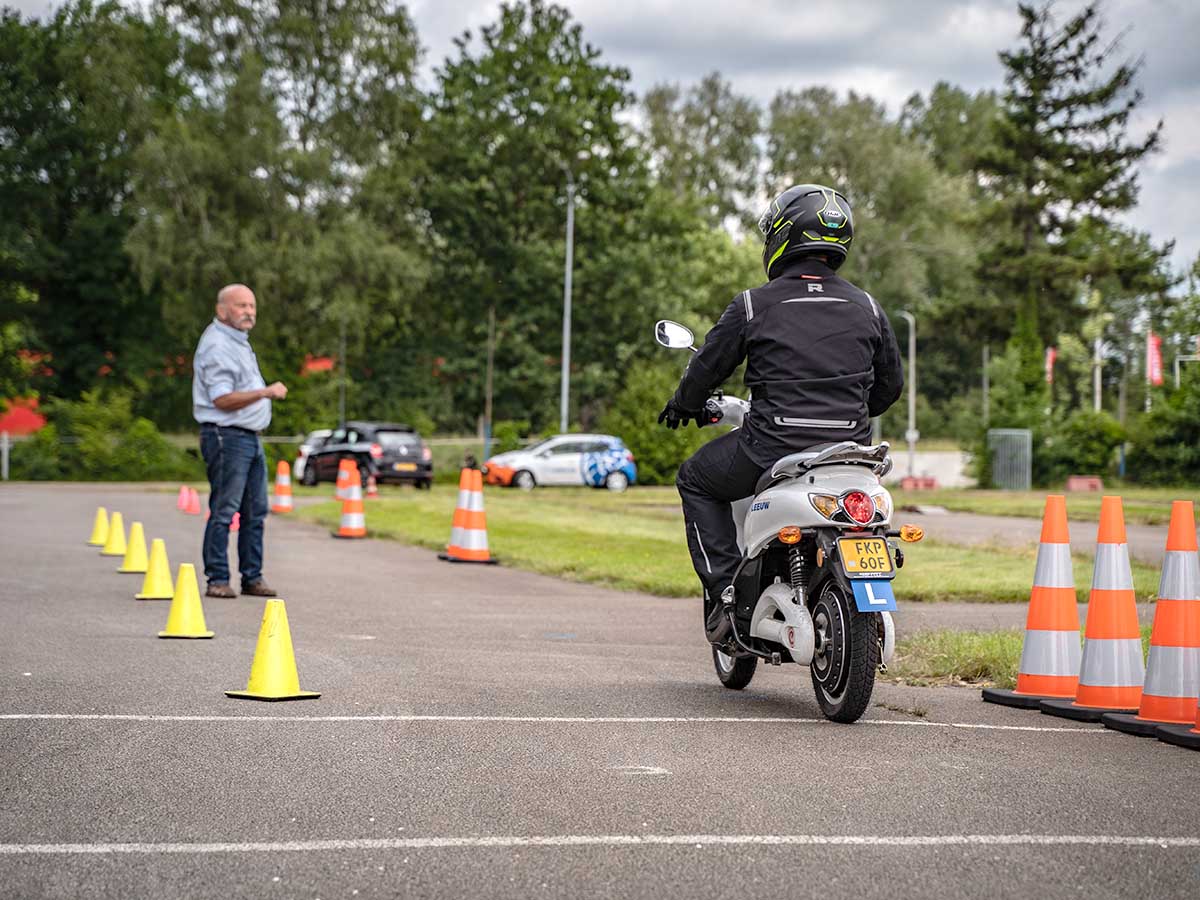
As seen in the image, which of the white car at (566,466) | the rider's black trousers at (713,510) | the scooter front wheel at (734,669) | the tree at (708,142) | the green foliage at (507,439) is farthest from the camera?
the tree at (708,142)

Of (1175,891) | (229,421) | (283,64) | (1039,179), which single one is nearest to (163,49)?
(283,64)

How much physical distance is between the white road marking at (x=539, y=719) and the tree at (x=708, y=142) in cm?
6575

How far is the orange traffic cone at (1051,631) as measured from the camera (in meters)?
6.84

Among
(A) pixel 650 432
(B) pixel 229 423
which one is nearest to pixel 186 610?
(B) pixel 229 423

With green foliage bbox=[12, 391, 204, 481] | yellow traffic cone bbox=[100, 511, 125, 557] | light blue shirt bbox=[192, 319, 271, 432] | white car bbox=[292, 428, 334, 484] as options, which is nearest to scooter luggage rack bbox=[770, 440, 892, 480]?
light blue shirt bbox=[192, 319, 271, 432]

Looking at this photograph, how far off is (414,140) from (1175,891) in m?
52.9

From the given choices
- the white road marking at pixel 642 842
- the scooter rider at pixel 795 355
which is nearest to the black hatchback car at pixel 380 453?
the scooter rider at pixel 795 355

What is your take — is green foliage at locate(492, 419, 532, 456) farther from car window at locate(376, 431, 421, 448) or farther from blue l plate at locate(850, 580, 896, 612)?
blue l plate at locate(850, 580, 896, 612)

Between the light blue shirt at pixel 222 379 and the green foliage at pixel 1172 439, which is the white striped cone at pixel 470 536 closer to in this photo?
the light blue shirt at pixel 222 379

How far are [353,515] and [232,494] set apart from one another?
8.64 meters

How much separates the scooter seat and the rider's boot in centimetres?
64

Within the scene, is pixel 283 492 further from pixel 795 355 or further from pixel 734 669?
pixel 795 355

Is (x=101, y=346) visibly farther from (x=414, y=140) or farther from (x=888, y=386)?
(x=888, y=386)

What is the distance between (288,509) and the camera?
83.0 feet
